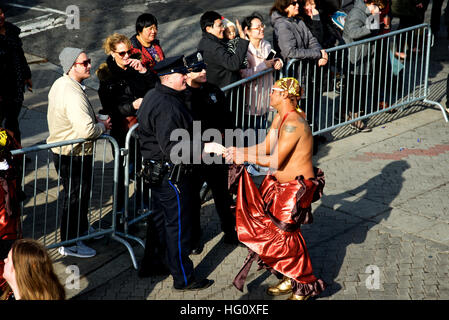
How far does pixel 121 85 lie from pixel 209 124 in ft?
3.66

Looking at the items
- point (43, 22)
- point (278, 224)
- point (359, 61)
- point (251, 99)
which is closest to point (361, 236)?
point (278, 224)

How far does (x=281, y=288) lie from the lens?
6023 mm

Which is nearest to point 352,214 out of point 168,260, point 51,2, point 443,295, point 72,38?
point 443,295

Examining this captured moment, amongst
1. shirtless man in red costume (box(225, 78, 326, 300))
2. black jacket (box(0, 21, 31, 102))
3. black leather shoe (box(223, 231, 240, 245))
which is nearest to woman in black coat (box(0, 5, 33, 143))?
black jacket (box(0, 21, 31, 102))

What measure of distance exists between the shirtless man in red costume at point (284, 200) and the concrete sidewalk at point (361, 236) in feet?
1.12

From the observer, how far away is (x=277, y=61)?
27.3 feet

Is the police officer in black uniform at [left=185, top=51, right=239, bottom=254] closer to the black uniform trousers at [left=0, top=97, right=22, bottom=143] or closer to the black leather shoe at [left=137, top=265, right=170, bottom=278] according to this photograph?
the black leather shoe at [left=137, top=265, right=170, bottom=278]

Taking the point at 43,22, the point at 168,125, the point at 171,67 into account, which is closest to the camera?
the point at 168,125

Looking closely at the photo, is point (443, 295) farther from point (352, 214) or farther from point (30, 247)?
point (30, 247)

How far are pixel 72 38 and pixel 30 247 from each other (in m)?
10.3

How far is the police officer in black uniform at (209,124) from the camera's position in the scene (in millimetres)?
6277

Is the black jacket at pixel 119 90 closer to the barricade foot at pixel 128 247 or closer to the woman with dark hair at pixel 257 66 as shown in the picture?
the barricade foot at pixel 128 247

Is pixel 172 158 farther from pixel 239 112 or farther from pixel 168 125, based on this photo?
pixel 239 112

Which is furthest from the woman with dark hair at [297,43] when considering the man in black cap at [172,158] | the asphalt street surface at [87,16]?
the asphalt street surface at [87,16]
